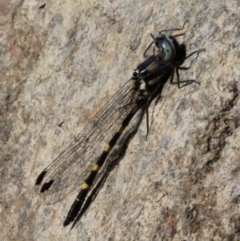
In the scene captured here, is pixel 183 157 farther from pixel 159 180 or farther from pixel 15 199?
pixel 15 199

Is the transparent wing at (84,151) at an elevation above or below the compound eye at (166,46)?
below

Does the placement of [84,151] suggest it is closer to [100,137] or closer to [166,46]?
[100,137]

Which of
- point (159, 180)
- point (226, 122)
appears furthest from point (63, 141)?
point (226, 122)

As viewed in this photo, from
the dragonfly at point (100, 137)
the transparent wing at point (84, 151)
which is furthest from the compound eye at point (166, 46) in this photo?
the transparent wing at point (84, 151)

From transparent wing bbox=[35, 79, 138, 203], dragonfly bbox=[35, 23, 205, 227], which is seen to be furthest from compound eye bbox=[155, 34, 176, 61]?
transparent wing bbox=[35, 79, 138, 203]

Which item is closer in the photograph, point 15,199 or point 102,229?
point 102,229

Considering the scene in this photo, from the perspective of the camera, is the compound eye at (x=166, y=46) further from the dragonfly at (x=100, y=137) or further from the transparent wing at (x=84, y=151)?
the transparent wing at (x=84, y=151)

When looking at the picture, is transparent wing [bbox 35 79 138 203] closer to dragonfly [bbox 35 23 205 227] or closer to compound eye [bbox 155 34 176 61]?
dragonfly [bbox 35 23 205 227]
